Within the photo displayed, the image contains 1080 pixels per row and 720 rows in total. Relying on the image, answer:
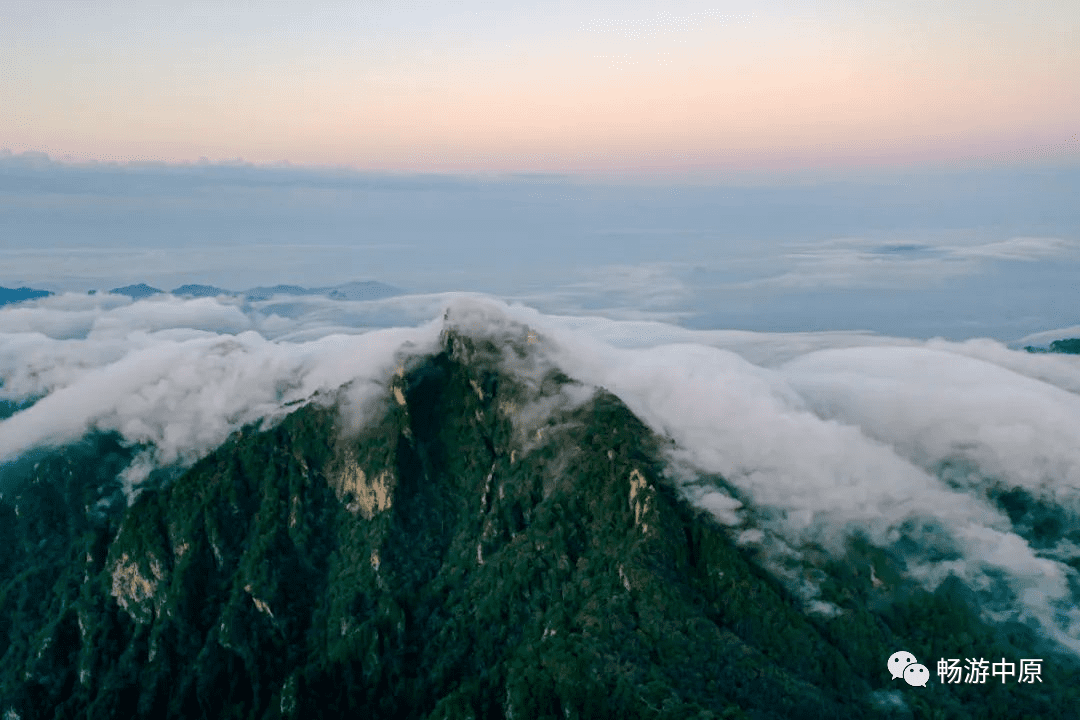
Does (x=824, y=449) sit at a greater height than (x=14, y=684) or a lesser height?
greater

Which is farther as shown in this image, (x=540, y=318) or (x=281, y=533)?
(x=540, y=318)

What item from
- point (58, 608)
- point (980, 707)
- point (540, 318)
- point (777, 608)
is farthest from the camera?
point (540, 318)

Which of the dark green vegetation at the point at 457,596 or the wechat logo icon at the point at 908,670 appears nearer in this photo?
the dark green vegetation at the point at 457,596

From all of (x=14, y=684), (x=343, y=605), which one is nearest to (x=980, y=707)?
(x=343, y=605)

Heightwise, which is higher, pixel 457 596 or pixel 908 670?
pixel 908 670

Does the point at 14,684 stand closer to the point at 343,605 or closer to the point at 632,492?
the point at 343,605
